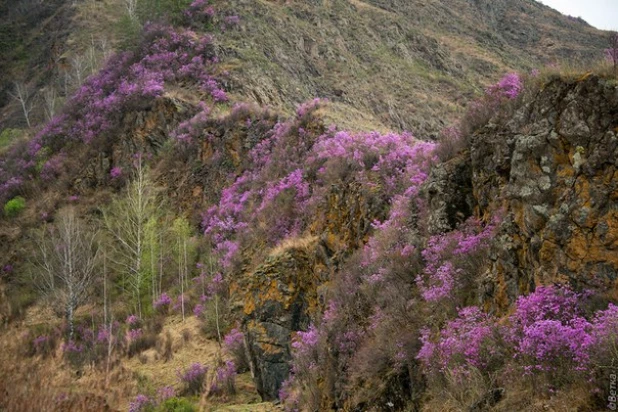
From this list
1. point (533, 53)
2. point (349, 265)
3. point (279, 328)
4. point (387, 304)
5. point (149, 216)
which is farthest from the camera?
point (533, 53)

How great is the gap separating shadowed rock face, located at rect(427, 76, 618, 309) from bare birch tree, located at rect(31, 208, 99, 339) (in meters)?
20.7

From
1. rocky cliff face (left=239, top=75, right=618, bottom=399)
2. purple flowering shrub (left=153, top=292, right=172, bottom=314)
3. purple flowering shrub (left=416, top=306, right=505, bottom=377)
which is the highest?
rocky cliff face (left=239, top=75, right=618, bottom=399)

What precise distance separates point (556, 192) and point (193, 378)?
13424 mm

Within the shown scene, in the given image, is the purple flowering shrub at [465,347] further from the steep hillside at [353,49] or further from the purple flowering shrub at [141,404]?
the steep hillside at [353,49]

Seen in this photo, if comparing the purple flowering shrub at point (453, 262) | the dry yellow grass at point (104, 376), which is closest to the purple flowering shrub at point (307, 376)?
the dry yellow grass at point (104, 376)

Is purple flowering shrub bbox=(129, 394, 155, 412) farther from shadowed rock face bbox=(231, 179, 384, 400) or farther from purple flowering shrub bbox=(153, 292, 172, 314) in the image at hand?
purple flowering shrub bbox=(153, 292, 172, 314)

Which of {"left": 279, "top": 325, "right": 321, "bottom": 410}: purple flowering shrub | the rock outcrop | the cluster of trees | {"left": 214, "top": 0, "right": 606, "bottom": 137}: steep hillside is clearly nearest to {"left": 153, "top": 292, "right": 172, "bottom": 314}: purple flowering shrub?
the cluster of trees

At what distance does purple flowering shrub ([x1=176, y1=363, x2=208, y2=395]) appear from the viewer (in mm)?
16094

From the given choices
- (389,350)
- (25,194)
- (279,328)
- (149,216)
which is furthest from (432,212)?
(25,194)

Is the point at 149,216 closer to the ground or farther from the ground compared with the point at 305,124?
closer to the ground

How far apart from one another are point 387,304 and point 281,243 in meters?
7.83

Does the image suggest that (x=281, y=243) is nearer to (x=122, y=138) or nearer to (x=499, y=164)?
(x=499, y=164)

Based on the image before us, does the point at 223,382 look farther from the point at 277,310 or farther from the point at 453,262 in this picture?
the point at 453,262

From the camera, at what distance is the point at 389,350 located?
343 inches
